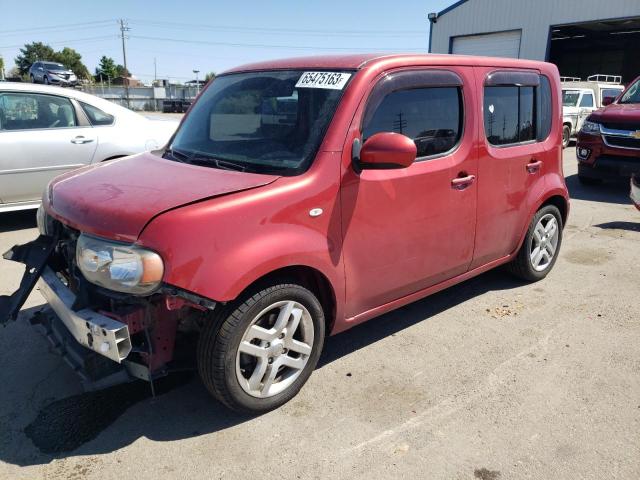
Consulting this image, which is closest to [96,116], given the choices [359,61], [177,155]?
[177,155]

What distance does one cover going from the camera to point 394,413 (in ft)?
9.52

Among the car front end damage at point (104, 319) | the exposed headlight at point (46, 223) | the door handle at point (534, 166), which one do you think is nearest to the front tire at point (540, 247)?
the door handle at point (534, 166)

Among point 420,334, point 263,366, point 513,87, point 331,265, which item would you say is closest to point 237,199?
point 331,265

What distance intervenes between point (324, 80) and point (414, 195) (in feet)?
2.93

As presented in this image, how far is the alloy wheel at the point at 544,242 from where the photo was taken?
4.66 meters

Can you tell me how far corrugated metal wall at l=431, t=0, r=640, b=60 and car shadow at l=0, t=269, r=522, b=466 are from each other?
982 inches

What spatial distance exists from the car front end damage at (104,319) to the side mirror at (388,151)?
3.81 ft

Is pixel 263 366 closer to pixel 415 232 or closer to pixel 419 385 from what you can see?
pixel 419 385

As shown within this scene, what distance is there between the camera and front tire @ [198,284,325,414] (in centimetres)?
259

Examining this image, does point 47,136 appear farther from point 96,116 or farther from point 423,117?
point 423,117

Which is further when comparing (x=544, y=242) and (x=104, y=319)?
(x=544, y=242)

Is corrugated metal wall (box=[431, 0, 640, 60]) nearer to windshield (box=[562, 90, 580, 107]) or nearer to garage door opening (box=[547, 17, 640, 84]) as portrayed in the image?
garage door opening (box=[547, 17, 640, 84])

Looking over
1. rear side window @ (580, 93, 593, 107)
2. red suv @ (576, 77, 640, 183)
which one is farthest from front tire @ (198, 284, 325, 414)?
rear side window @ (580, 93, 593, 107)

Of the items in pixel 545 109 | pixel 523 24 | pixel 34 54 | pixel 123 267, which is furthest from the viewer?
pixel 34 54
